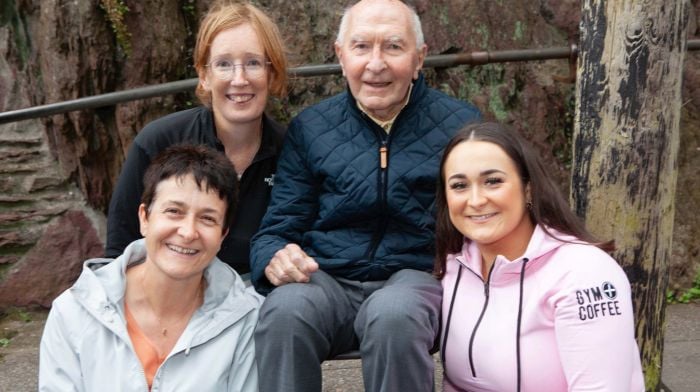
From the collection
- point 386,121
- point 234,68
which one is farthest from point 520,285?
point 234,68

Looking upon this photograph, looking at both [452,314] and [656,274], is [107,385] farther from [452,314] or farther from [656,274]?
[656,274]

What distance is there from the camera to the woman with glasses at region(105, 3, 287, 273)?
107 inches

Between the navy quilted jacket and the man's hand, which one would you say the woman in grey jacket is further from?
the navy quilted jacket

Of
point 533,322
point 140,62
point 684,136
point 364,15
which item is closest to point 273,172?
point 364,15

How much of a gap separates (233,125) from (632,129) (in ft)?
4.06

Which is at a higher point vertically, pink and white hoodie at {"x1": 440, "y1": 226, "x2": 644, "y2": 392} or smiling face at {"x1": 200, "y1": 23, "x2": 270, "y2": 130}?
smiling face at {"x1": 200, "y1": 23, "x2": 270, "y2": 130}

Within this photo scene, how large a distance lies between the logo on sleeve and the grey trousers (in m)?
0.39

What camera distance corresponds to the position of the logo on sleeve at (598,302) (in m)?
2.00

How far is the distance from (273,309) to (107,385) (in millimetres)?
479

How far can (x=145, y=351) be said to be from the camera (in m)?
2.31

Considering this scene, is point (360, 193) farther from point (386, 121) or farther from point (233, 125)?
point (233, 125)

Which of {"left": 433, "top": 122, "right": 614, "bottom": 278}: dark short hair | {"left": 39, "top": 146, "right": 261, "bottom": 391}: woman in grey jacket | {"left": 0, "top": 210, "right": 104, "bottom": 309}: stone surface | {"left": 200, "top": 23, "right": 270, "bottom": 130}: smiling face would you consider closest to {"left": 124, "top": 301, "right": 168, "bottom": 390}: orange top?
{"left": 39, "top": 146, "right": 261, "bottom": 391}: woman in grey jacket

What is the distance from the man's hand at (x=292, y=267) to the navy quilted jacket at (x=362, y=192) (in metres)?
0.08

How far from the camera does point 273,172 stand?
2.83 metres
